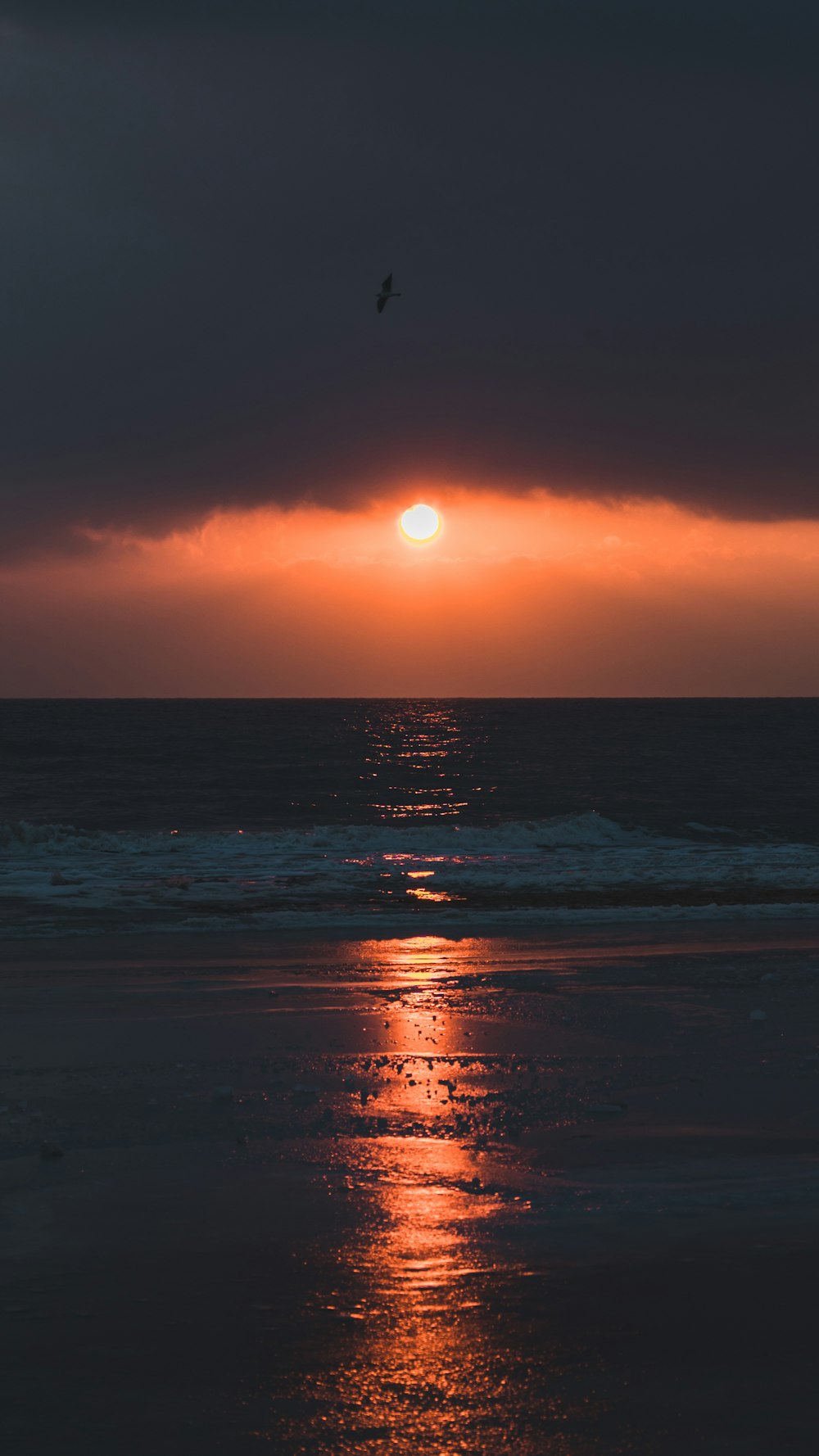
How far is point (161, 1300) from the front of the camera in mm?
5203

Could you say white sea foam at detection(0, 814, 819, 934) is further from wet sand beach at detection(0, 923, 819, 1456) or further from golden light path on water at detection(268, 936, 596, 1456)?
golden light path on water at detection(268, 936, 596, 1456)

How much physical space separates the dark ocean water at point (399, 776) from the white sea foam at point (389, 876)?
4.54 meters

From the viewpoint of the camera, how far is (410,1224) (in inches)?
238

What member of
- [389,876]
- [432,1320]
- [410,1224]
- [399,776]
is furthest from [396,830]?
[432,1320]

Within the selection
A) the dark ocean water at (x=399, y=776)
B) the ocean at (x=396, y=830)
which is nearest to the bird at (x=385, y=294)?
the ocean at (x=396, y=830)

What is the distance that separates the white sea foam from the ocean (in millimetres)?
83

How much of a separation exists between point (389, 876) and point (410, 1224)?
56.3 ft

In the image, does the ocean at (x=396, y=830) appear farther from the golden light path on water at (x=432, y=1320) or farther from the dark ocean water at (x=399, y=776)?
the golden light path on water at (x=432, y=1320)

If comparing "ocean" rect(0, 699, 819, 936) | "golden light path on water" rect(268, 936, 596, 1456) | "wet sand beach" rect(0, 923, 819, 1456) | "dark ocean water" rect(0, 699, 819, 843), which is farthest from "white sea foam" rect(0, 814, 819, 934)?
"golden light path on water" rect(268, 936, 596, 1456)

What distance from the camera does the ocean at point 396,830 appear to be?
18.6 metres

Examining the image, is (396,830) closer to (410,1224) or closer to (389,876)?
(389,876)

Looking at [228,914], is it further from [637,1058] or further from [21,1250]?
[21,1250]

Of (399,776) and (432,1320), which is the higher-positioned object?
(399,776)

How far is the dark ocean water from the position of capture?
37188 mm
